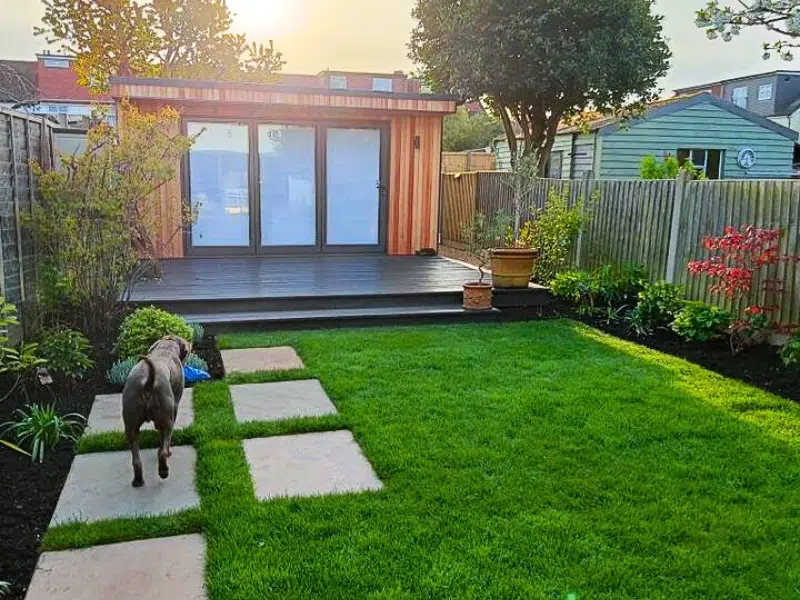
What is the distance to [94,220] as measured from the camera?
4996 mm

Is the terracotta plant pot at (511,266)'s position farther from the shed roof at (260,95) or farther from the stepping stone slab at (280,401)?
the shed roof at (260,95)

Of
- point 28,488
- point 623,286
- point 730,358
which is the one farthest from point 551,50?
point 28,488

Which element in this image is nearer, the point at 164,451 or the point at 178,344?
the point at 164,451

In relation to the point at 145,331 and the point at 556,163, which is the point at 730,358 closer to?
the point at 145,331

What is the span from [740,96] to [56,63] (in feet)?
107

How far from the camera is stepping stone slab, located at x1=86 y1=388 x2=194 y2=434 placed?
3516 mm

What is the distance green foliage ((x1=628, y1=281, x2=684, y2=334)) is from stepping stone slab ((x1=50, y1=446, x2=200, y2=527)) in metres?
4.36

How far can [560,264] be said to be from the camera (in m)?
7.81

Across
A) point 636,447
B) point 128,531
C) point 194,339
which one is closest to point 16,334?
point 194,339

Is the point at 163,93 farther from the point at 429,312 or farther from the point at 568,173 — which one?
the point at 568,173

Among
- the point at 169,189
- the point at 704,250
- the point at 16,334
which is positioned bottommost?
the point at 16,334

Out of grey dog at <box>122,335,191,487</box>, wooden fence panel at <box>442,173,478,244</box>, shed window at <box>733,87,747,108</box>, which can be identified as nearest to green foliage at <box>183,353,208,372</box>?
grey dog at <box>122,335,191,487</box>

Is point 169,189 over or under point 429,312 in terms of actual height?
over

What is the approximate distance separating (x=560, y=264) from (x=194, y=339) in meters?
4.45
